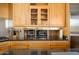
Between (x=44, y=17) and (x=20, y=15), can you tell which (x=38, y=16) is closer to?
(x=44, y=17)

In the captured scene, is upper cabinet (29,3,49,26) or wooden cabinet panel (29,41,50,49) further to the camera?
upper cabinet (29,3,49,26)

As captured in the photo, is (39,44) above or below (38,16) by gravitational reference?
below

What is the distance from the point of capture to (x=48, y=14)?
2523 millimetres

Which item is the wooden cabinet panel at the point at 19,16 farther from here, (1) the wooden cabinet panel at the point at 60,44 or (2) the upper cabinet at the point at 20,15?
(1) the wooden cabinet panel at the point at 60,44

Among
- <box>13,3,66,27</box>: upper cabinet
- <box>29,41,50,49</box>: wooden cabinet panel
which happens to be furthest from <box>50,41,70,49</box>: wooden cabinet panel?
<box>13,3,66,27</box>: upper cabinet

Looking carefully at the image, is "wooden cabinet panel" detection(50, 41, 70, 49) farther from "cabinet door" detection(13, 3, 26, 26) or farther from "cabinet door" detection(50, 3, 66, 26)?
"cabinet door" detection(13, 3, 26, 26)

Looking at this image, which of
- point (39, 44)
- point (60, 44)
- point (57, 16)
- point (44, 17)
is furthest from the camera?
point (44, 17)

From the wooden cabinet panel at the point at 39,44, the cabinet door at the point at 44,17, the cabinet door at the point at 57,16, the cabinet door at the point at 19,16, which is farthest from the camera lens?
the cabinet door at the point at 44,17

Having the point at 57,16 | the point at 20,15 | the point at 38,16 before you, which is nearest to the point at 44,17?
the point at 38,16

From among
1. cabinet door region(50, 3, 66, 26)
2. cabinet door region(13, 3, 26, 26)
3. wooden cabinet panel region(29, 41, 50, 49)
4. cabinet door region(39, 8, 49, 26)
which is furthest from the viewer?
cabinet door region(39, 8, 49, 26)

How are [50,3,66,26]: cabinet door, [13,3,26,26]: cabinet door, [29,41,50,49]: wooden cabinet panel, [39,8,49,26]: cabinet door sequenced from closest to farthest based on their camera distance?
[29,41,50,49]: wooden cabinet panel, [50,3,66,26]: cabinet door, [13,3,26,26]: cabinet door, [39,8,49,26]: cabinet door

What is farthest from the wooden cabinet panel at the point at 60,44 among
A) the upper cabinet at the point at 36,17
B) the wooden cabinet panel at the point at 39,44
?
the upper cabinet at the point at 36,17
